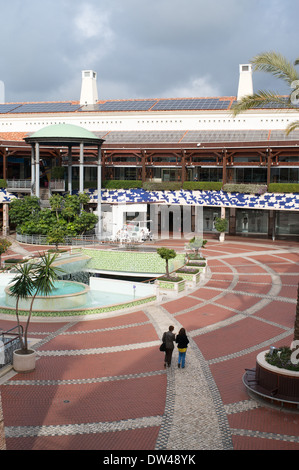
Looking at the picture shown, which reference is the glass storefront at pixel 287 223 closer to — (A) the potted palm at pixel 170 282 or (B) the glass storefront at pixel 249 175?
(B) the glass storefront at pixel 249 175

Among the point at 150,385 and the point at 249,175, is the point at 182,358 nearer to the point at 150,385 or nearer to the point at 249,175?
the point at 150,385

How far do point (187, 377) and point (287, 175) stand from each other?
121 ft

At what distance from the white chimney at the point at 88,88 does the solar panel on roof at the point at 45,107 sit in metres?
1.35

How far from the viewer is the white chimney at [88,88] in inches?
2445

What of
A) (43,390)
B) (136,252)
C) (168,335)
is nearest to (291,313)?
(168,335)

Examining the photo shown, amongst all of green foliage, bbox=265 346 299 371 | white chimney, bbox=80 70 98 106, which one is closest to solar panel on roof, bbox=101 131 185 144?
white chimney, bbox=80 70 98 106

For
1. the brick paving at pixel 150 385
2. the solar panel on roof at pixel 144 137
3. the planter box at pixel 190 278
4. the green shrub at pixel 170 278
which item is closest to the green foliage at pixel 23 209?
the solar panel on roof at pixel 144 137

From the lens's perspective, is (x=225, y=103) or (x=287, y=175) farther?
(x=225, y=103)

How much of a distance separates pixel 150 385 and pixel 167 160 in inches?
1602

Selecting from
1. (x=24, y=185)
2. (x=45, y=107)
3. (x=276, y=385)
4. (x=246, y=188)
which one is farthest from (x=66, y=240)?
(x=276, y=385)

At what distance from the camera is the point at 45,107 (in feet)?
204

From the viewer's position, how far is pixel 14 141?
49594mm

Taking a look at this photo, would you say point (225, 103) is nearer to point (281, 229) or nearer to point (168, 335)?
point (281, 229)
